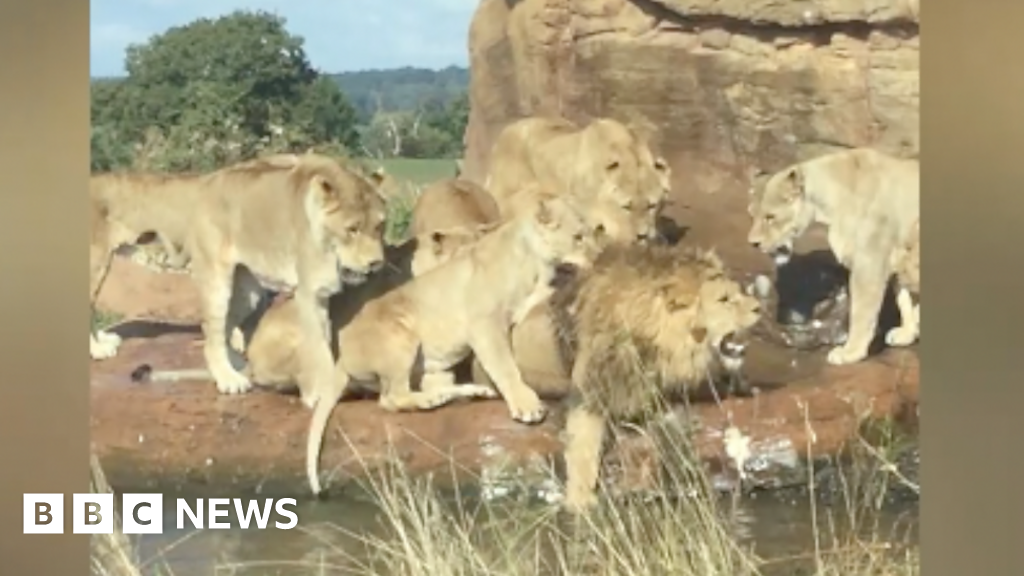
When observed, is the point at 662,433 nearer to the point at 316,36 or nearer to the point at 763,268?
the point at 763,268

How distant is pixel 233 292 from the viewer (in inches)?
98.0

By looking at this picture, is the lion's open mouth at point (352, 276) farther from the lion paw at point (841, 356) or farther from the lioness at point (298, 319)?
the lion paw at point (841, 356)

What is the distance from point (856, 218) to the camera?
8.20 feet

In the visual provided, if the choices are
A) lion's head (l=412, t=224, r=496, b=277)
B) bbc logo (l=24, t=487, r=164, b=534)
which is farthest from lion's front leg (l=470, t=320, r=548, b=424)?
bbc logo (l=24, t=487, r=164, b=534)

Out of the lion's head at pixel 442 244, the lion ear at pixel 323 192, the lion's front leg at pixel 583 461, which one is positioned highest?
the lion ear at pixel 323 192

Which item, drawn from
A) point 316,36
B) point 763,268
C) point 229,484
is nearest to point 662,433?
point 763,268

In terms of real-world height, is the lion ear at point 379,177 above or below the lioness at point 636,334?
above

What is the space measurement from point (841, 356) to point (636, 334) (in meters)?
0.38

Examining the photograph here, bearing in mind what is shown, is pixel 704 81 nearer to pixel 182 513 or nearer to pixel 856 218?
pixel 856 218

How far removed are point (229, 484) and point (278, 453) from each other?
4.2 inches

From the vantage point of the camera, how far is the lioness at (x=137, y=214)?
2.46m

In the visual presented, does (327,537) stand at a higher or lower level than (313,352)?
lower

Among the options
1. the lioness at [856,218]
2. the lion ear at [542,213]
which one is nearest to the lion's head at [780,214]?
the lioness at [856,218]

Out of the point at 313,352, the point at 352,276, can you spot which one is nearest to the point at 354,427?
the point at 313,352
